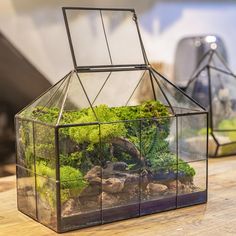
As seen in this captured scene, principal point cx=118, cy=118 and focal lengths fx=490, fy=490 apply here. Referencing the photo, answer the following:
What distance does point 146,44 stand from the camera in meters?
1.98

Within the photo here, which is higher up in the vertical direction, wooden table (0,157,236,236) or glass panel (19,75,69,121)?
glass panel (19,75,69,121)

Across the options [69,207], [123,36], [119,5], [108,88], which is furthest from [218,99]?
[69,207]

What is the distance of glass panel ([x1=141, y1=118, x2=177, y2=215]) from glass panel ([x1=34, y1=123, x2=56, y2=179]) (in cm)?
18

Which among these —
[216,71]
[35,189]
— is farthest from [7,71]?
[35,189]

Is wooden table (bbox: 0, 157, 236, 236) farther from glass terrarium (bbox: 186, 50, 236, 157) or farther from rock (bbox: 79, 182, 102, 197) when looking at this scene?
glass terrarium (bbox: 186, 50, 236, 157)

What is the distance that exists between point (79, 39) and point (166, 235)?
105cm

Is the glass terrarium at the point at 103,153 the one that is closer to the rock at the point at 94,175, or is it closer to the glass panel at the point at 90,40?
the rock at the point at 94,175

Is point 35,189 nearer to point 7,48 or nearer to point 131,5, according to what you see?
point 7,48

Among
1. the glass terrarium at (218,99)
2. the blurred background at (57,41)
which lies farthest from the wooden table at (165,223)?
the blurred background at (57,41)

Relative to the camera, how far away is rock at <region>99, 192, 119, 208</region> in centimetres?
89

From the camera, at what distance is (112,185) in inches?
35.2

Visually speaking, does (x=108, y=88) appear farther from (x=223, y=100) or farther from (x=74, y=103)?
(x=223, y=100)

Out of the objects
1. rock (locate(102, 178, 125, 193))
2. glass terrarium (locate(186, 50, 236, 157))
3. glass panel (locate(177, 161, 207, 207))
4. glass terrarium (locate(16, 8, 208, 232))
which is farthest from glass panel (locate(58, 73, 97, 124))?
glass terrarium (locate(186, 50, 236, 157))

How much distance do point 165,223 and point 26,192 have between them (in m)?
0.27
